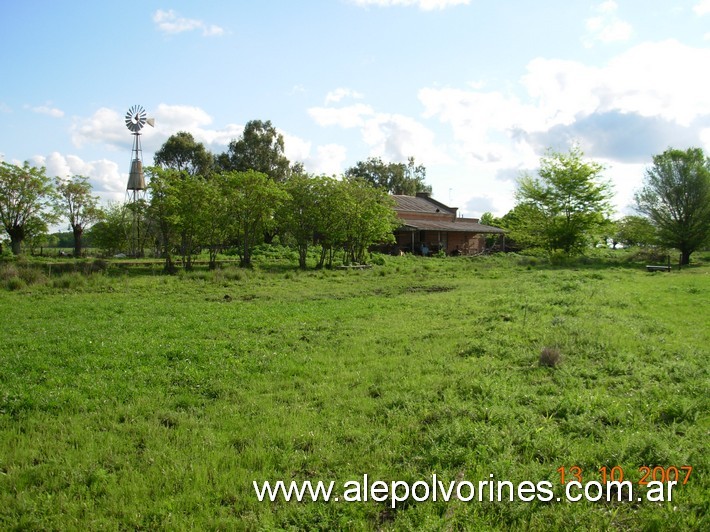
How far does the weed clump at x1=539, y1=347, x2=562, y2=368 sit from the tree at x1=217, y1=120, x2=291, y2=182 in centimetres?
4590

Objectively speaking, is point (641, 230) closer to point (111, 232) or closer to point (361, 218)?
point (361, 218)

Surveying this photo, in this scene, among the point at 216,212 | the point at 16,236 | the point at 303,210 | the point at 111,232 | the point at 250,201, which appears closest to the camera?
the point at 216,212

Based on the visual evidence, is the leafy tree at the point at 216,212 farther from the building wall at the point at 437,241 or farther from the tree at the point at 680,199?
the tree at the point at 680,199

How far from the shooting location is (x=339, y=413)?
5566 millimetres

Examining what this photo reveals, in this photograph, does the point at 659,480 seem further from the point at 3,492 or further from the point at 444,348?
the point at 3,492

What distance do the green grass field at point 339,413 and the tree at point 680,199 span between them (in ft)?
98.5

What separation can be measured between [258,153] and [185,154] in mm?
8794

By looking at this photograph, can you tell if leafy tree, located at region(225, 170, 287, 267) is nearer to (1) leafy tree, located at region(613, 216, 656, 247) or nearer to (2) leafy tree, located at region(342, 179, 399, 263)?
(2) leafy tree, located at region(342, 179, 399, 263)

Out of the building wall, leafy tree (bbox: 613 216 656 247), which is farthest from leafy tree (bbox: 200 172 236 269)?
leafy tree (bbox: 613 216 656 247)

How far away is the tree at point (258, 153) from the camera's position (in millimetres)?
50750

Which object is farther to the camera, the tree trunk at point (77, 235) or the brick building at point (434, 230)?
the brick building at point (434, 230)

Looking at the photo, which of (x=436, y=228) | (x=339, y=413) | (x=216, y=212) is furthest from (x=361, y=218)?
(x=339, y=413)

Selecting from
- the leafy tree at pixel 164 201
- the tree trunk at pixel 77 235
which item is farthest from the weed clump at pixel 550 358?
the tree trunk at pixel 77 235

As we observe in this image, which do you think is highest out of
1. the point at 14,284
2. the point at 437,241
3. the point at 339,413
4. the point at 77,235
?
the point at 437,241
